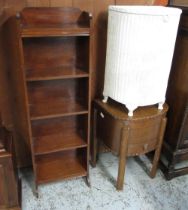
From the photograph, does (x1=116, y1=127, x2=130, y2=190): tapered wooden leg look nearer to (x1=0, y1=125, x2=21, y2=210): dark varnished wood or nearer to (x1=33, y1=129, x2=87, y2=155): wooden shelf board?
(x1=33, y1=129, x2=87, y2=155): wooden shelf board

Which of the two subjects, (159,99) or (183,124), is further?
(183,124)

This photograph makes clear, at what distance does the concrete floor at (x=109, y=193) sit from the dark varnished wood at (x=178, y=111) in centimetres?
14

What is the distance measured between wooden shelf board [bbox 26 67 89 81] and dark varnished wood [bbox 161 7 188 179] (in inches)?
26.4

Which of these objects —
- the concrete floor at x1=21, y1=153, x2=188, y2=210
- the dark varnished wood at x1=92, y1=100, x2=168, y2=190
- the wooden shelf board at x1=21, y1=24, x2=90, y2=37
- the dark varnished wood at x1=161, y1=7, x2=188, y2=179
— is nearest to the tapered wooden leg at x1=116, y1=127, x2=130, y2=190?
the dark varnished wood at x1=92, y1=100, x2=168, y2=190

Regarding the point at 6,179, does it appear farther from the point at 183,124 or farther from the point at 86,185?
the point at 183,124

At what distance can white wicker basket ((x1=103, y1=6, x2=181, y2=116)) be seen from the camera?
50.9 inches

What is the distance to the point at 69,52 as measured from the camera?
1.52 metres

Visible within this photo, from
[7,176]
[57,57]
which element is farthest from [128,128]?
[7,176]

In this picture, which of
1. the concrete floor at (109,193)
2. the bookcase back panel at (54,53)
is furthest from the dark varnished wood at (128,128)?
the bookcase back panel at (54,53)

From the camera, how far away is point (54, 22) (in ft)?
4.54

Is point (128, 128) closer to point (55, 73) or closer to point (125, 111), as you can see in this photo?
point (125, 111)

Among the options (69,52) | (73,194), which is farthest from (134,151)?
(69,52)

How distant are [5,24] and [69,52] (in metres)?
0.40

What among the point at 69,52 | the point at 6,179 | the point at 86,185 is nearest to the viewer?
the point at 6,179
